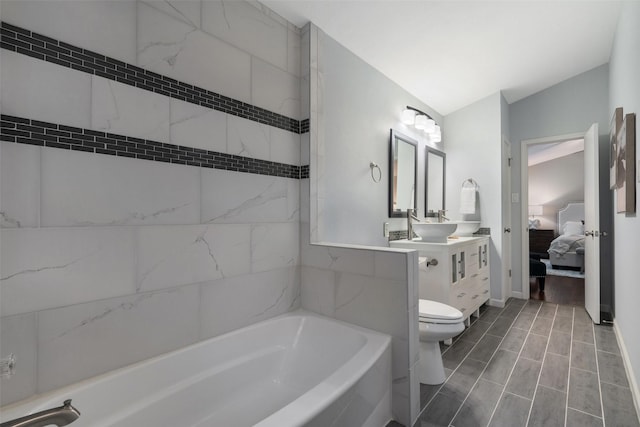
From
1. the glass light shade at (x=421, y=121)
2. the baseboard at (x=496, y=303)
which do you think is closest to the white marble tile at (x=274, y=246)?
the glass light shade at (x=421, y=121)

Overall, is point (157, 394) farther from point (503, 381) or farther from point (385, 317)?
point (503, 381)

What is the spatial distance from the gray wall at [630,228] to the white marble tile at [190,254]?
2278 millimetres

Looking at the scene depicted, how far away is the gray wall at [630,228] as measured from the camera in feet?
5.81

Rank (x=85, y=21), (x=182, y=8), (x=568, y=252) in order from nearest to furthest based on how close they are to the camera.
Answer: (x=85, y=21) → (x=182, y=8) → (x=568, y=252)

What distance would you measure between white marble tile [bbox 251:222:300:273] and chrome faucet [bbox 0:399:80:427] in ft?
3.30

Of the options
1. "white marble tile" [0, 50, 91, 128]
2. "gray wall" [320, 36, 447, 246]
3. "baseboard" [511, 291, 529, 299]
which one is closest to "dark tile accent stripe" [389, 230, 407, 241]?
"gray wall" [320, 36, 447, 246]

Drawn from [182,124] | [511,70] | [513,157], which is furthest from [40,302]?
[513,157]

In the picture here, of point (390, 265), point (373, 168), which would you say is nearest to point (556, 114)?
point (373, 168)

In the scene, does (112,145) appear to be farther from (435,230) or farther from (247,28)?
(435,230)

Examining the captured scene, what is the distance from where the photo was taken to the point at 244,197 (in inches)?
66.9

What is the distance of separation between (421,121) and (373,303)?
86.6 inches

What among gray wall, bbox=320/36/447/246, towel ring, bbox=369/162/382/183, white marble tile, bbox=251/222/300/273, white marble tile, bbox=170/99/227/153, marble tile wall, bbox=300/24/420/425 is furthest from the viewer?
towel ring, bbox=369/162/382/183

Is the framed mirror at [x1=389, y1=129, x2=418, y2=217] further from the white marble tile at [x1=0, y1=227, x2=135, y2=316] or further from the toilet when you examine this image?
the white marble tile at [x1=0, y1=227, x2=135, y2=316]

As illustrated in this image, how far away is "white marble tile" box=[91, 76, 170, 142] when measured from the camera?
1188 millimetres
